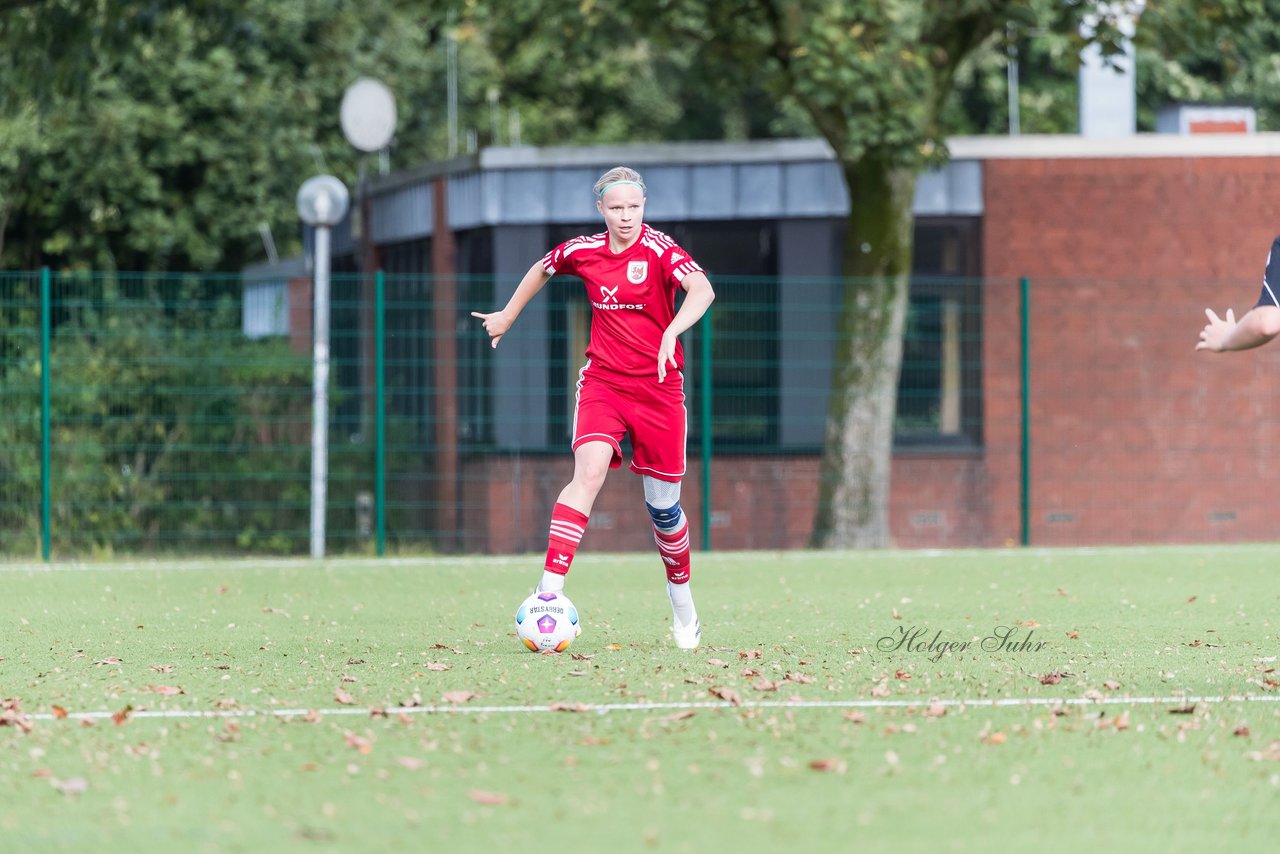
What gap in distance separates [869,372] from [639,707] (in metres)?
10.3

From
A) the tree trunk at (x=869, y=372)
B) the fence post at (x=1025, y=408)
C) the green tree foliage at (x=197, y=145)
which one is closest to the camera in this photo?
the fence post at (x=1025, y=408)

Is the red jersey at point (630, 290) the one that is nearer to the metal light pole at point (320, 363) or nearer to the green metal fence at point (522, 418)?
the green metal fence at point (522, 418)

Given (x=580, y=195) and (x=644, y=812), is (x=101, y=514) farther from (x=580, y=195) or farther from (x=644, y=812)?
(x=644, y=812)

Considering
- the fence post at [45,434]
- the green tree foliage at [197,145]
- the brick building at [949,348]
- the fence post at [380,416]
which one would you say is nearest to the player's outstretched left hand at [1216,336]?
the fence post at [380,416]

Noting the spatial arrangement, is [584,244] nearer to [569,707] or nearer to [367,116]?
[569,707]

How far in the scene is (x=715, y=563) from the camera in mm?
14188

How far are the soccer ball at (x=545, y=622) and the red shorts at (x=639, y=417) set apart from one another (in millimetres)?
634

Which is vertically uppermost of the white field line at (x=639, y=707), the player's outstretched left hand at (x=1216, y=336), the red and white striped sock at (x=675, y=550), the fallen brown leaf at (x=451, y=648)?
the player's outstretched left hand at (x=1216, y=336)

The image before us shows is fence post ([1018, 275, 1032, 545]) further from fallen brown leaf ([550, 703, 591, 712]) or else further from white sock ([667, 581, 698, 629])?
fallen brown leaf ([550, 703, 591, 712])

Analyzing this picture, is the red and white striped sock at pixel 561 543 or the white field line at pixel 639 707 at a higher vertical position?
the red and white striped sock at pixel 561 543

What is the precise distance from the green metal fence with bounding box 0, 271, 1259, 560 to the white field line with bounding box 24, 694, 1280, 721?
8.93m

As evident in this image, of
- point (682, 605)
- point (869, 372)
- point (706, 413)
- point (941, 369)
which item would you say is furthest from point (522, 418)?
point (682, 605)

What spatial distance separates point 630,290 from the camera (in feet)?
25.9

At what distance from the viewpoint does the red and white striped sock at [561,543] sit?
25.4 ft
